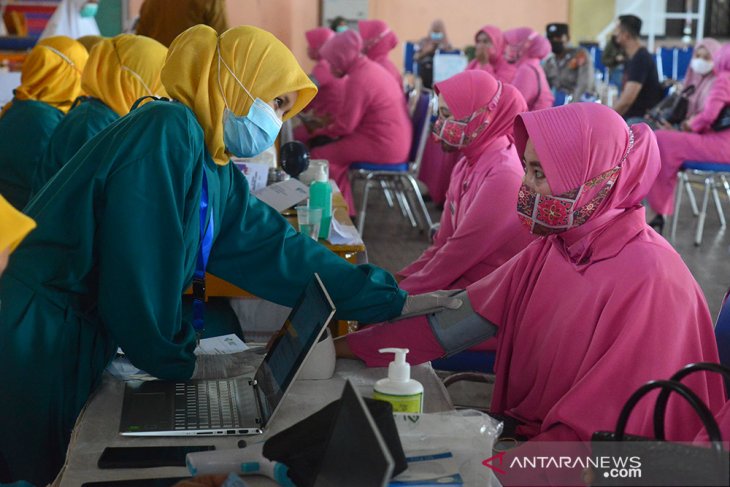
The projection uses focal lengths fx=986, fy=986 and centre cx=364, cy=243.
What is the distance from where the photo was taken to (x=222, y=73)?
2068mm

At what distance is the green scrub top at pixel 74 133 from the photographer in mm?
3447

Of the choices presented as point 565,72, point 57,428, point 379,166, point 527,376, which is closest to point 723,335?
point 527,376

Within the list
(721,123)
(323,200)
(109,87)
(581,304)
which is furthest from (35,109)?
(721,123)

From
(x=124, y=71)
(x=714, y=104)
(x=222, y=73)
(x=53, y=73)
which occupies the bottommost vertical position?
(x=714, y=104)

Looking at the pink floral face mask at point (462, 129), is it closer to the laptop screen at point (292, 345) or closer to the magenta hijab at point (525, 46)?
the laptop screen at point (292, 345)

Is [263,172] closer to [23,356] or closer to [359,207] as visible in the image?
[23,356]

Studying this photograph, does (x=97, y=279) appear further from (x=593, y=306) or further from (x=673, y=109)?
(x=673, y=109)

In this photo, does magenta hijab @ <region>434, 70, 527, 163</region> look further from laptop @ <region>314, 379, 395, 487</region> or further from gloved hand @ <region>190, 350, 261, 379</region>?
laptop @ <region>314, 379, 395, 487</region>

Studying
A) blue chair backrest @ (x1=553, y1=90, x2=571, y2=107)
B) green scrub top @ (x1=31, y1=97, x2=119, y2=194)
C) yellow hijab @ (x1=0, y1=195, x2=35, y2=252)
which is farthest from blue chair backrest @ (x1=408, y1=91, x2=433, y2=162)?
yellow hijab @ (x1=0, y1=195, x2=35, y2=252)

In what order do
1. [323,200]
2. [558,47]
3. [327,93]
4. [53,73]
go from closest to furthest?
[323,200] < [53,73] < [327,93] < [558,47]

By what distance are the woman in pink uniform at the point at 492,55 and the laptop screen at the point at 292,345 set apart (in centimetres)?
667

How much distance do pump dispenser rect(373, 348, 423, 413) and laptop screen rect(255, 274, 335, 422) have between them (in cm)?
13

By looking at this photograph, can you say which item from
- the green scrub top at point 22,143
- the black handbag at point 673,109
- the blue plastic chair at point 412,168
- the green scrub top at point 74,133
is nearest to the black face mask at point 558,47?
the black handbag at point 673,109

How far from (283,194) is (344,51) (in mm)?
3584
